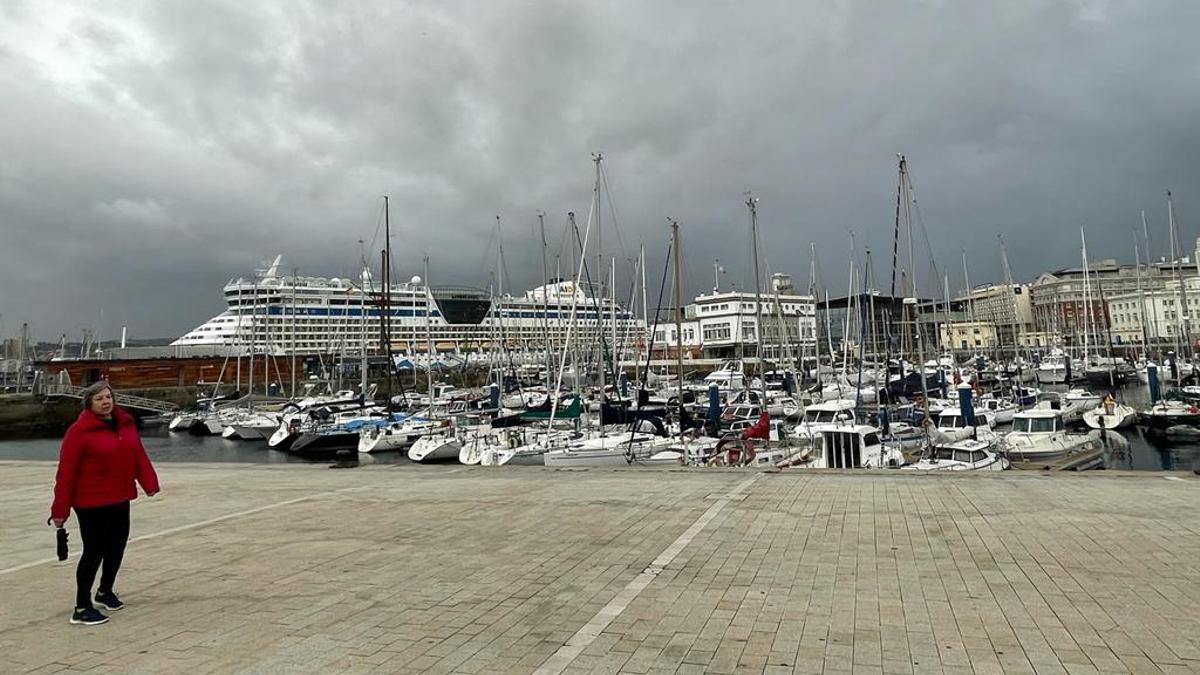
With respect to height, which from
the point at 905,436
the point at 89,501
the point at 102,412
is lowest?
the point at 905,436

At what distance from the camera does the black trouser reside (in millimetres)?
5055

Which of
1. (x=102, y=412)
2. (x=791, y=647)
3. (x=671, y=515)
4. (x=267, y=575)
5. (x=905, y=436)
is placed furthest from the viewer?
(x=905, y=436)

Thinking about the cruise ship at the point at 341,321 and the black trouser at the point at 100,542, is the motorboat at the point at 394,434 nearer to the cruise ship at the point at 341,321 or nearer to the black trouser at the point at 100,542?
the black trouser at the point at 100,542

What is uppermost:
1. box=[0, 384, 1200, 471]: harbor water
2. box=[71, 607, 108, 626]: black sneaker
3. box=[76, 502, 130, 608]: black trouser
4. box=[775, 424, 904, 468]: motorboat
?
box=[76, 502, 130, 608]: black trouser

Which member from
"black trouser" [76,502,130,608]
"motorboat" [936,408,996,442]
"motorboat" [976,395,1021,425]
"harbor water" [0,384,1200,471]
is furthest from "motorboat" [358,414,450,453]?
"black trouser" [76,502,130,608]

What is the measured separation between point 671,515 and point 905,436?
2182 centimetres

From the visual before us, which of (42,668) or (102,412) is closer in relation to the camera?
(42,668)

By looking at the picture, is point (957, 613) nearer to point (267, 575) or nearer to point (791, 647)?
point (791, 647)

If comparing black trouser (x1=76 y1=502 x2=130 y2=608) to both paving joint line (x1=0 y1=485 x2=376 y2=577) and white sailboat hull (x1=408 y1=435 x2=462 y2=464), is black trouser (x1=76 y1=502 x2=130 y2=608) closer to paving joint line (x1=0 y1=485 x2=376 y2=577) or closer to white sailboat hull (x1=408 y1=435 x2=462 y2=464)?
paving joint line (x1=0 y1=485 x2=376 y2=577)

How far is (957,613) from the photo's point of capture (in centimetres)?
490

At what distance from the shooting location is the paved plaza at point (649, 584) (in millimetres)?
4301

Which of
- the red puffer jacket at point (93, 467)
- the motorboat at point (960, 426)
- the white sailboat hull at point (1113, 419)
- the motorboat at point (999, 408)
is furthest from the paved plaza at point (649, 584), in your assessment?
the white sailboat hull at point (1113, 419)

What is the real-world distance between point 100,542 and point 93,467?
574 mm

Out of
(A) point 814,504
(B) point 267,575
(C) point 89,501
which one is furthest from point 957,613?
(C) point 89,501
